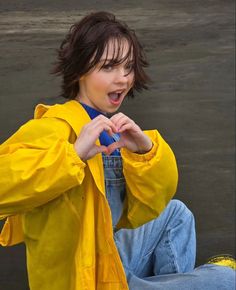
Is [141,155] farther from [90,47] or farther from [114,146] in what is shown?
[90,47]

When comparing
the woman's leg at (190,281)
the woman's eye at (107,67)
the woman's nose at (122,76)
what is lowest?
the woman's leg at (190,281)

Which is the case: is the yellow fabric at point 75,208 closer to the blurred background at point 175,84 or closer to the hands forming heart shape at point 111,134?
the hands forming heart shape at point 111,134

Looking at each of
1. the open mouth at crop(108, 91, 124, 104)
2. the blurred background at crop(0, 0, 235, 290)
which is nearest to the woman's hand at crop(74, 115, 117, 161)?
the open mouth at crop(108, 91, 124, 104)

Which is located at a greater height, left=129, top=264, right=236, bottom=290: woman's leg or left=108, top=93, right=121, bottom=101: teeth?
left=108, top=93, right=121, bottom=101: teeth

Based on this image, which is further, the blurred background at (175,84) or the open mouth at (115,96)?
the blurred background at (175,84)

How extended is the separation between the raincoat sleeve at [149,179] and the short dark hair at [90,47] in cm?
21

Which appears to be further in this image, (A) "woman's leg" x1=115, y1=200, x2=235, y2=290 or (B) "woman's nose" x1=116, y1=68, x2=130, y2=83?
(A) "woman's leg" x1=115, y1=200, x2=235, y2=290

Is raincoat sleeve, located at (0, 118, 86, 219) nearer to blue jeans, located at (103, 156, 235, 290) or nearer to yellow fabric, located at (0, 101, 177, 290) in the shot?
yellow fabric, located at (0, 101, 177, 290)

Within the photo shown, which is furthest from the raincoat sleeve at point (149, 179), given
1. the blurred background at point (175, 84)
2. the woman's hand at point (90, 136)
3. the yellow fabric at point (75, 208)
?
the blurred background at point (175, 84)

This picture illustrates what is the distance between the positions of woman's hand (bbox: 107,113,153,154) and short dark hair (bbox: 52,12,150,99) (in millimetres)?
205

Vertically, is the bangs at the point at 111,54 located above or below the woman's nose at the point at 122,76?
above

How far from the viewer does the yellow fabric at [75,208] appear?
1.51m

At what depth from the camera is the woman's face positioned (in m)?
1.64

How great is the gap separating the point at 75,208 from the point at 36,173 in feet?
0.55
